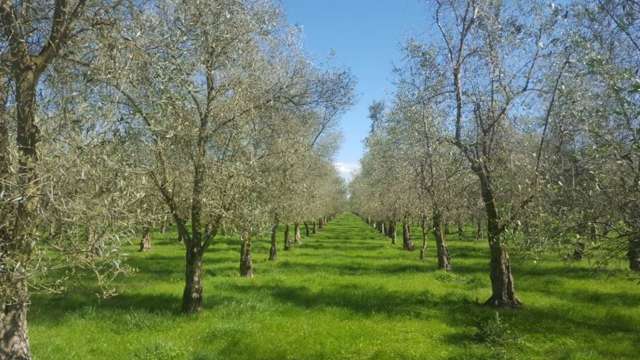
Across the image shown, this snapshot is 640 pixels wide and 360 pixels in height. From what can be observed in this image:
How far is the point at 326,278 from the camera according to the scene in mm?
33281

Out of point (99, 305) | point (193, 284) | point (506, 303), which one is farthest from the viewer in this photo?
point (506, 303)

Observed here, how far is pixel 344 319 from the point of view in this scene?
22391 mm

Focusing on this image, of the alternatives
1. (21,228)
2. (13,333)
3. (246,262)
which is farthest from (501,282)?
(21,228)

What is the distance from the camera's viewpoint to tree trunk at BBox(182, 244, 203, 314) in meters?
23.1

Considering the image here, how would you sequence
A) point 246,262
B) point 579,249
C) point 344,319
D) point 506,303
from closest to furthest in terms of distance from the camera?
point 579,249, point 344,319, point 506,303, point 246,262

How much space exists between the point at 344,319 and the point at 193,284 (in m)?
6.89

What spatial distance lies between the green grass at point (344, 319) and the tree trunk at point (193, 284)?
50cm

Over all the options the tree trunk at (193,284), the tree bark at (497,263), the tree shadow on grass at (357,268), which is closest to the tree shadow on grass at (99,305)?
the tree trunk at (193,284)

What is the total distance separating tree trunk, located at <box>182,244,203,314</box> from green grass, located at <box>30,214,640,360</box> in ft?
1.62

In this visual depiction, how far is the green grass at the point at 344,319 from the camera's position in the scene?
1775cm

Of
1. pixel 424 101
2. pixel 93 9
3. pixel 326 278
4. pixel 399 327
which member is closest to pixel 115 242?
pixel 93 9

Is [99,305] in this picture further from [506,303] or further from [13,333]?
[506,303]

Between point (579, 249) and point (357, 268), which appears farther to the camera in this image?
point (357, 268)

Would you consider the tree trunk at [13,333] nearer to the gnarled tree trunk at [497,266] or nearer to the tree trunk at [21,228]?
the tree trunk at [21,228]
